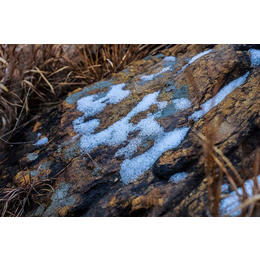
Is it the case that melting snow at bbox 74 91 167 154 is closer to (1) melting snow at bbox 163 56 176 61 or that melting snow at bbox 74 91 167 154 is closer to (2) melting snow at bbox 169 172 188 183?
(2) melting snow at bbox 169 172 188 183

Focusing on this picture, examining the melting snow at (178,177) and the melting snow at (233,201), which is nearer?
the melting snow at (233,201)

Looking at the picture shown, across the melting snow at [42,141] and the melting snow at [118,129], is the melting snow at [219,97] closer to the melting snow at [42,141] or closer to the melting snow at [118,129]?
the melting snow at [118,129]

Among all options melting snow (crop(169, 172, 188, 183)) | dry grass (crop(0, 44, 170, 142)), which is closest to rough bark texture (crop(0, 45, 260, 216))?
melting snow (crop(169, 172, 188, 183))

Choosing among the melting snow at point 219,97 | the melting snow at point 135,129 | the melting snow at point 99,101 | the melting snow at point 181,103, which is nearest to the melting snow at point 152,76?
the melting snow at point 135,129

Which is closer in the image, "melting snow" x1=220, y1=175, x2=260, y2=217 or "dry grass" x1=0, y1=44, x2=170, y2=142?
"melting snow" x1=220, y1=175, x2=260, y2=217

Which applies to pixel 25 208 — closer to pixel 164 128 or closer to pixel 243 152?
pixel 164 128

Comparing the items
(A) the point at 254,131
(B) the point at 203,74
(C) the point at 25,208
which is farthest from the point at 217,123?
(C) the point at 25,208

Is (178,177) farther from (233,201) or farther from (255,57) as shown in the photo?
(255,57)
